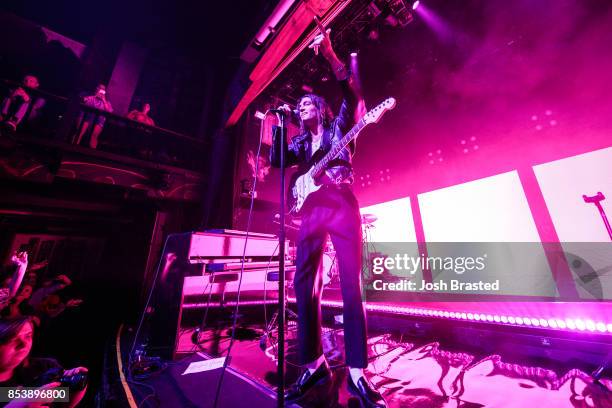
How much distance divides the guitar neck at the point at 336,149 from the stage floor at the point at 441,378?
1.35 metres

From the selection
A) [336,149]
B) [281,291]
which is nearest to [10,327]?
[281,291]

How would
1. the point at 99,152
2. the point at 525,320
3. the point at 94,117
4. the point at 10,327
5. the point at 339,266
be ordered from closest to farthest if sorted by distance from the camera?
the point at 339,266 → the point at 10,327 → the point at 525,320 → the point at 99,152 → the point at 94,117

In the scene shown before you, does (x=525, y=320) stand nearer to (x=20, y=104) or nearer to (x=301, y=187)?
(x=301, y=187)

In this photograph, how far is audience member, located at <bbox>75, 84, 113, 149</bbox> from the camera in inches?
205

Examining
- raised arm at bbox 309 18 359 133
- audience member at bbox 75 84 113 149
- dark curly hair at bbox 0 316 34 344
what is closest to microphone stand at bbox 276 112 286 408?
raised arm at bbox 309 18 359 133

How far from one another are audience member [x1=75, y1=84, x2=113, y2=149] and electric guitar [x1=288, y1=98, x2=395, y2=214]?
19.7ft

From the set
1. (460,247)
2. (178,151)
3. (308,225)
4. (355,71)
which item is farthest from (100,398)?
(460,247)

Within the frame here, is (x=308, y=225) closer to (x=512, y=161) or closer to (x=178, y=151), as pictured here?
(x=512, y=161)

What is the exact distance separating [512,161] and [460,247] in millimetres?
2484

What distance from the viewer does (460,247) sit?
6301 millimetres

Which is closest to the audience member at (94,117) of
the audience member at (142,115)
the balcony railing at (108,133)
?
the balcony railing at (108,133)

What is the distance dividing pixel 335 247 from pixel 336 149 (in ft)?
2.14

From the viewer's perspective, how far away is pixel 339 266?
4.59 feet

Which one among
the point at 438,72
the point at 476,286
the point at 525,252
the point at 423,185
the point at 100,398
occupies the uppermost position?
the point at 438,72
